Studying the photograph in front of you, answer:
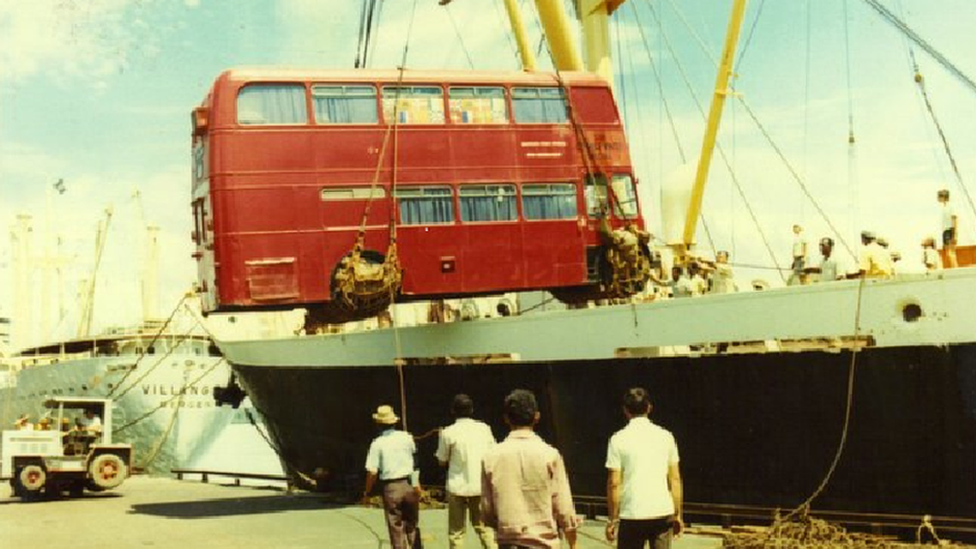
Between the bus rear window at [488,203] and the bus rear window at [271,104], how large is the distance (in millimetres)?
3259

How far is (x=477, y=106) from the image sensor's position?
19.4 meters

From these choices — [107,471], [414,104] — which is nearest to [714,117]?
[414,104]

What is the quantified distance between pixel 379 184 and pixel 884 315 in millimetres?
8944

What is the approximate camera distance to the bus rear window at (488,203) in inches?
753

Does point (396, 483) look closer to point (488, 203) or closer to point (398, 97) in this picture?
point (488, 203)

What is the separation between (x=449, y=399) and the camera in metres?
19.2

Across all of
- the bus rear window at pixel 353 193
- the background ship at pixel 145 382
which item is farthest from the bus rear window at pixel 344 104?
the background ship at pixel 145 382

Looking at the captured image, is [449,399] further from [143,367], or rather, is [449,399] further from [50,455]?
[143,367]

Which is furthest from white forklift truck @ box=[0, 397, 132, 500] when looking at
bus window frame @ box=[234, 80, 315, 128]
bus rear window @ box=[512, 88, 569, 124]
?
bus rear window @ box=[512, 88, 569, 124]

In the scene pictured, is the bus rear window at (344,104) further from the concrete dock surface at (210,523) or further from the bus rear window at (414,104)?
the concrete dock surface at (210,523)

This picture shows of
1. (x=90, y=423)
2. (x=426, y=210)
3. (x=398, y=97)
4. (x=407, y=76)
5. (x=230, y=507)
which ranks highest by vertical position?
(x=407, y=76)

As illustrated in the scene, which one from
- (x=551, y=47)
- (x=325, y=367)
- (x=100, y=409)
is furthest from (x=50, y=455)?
(x=551, y=47)

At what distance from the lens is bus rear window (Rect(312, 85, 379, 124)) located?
60.0 ft

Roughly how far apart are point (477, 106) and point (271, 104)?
12.5 ft
